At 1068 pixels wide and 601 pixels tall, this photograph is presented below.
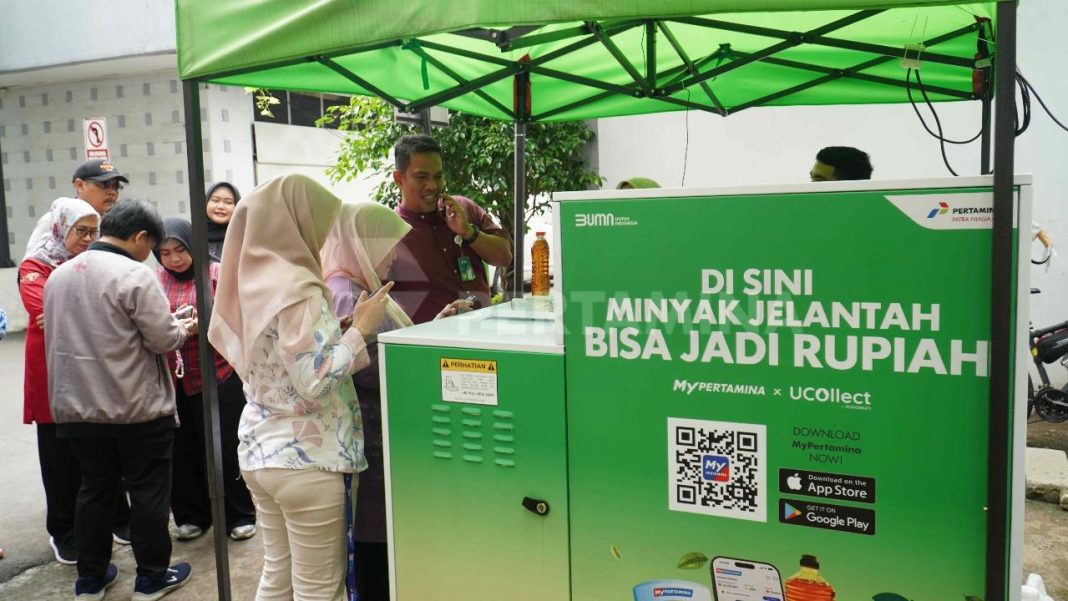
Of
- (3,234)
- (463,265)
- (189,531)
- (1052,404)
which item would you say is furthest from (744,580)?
(3,234)

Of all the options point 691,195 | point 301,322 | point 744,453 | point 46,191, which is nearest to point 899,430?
point 744,453

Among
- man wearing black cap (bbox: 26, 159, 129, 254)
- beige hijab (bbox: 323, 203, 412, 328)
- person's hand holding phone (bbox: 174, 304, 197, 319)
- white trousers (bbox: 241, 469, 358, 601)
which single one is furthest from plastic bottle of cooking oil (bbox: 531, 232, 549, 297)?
man wearing black cap (bbox: 26, 159, 129, 254)

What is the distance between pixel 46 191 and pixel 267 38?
439 inches

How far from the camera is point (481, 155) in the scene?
21.4ft

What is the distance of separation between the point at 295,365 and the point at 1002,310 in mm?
1695

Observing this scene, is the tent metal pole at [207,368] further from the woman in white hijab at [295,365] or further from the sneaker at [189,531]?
the sneaker at [189,531]

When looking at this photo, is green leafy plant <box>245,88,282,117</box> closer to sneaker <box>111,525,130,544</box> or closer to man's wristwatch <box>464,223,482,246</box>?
man's wristwatch <box>464,223,482,246</box>

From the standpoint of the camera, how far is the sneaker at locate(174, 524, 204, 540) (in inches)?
158

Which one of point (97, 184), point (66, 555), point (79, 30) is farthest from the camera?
point (79, 30)

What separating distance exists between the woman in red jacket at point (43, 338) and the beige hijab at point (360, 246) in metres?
1.77

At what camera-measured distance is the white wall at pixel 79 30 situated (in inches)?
370

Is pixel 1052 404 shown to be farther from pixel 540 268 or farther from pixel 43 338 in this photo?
pixel 43 338

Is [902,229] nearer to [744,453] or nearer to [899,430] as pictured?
[899,430]

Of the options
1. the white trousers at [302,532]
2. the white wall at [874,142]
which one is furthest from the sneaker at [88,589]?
the white wall at [874,142]
